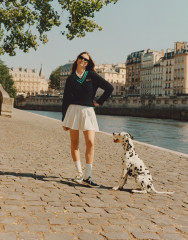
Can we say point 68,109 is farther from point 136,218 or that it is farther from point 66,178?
point 136,218

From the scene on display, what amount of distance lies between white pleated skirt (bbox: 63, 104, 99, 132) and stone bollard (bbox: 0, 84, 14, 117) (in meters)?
16.7

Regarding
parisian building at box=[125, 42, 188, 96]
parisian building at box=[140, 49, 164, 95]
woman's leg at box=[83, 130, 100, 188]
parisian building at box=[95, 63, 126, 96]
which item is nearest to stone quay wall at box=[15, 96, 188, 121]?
parisian building at box=[125, 42, 188, 96]

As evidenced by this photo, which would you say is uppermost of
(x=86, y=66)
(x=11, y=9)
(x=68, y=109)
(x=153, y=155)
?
(x=11, y=9)

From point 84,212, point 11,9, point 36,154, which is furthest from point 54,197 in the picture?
point 11,9

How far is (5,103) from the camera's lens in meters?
22.5

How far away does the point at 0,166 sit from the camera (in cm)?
670

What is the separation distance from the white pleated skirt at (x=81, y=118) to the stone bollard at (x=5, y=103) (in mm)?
16676

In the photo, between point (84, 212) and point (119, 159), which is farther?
point (119, 159)

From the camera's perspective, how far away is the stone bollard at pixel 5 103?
71.2 feet

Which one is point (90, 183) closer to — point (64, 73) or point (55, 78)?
point (55, 78)

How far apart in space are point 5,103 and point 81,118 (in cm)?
1773

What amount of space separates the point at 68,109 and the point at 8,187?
136 cm

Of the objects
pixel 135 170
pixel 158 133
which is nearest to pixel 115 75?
pixel 158 133

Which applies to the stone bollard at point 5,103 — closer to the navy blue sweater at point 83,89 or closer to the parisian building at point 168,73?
the navy blue sweater at point 83,89
